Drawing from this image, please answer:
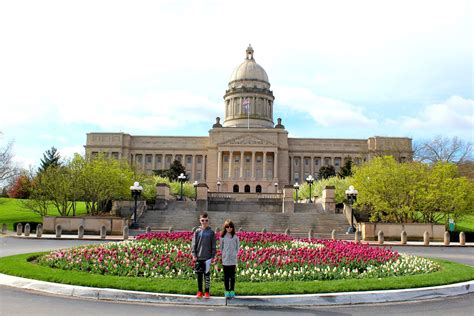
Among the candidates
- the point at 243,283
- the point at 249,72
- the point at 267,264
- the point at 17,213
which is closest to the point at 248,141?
the point at 249,72

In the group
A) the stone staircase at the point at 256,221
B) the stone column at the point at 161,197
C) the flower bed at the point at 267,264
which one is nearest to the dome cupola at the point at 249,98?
the stone column at the point at 161,197

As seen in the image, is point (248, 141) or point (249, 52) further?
point (249, 52)

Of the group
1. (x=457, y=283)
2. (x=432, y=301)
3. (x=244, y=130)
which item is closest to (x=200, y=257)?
(x=432, y=301)

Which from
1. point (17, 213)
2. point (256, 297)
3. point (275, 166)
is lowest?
point (256, 297)

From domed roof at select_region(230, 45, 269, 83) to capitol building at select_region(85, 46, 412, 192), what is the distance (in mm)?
5522

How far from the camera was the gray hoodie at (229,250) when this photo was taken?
10992 mm

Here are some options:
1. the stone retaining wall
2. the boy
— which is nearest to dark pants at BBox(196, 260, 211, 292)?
the boy

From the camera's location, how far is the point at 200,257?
36.7ft

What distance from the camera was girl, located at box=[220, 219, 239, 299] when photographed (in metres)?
10.8

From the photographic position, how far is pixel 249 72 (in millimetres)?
134375

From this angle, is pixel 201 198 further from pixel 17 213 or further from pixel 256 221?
pixel 17 213

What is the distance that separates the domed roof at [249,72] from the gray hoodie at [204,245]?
124m

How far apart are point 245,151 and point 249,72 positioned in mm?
30081

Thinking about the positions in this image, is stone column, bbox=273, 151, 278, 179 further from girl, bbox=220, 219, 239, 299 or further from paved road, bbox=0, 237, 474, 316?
girl, bbox=220, 219, 239, 299
